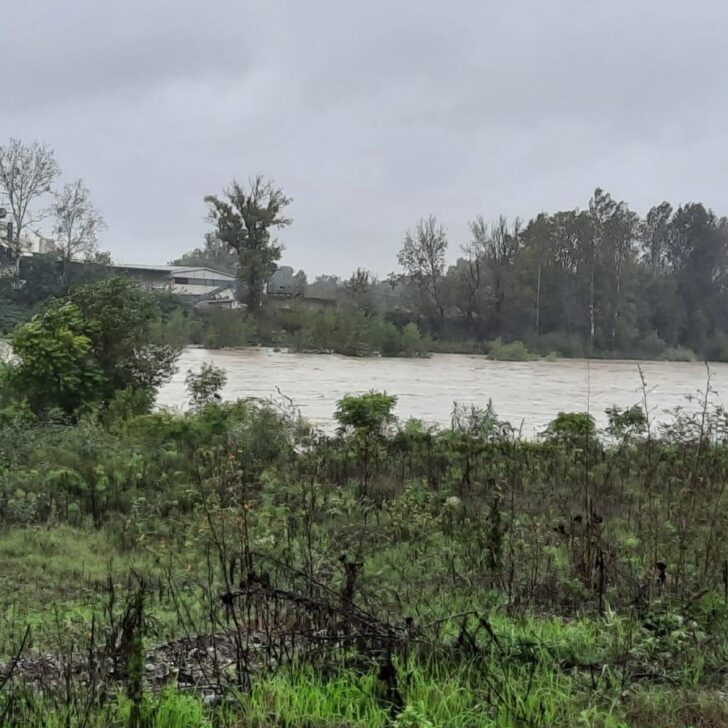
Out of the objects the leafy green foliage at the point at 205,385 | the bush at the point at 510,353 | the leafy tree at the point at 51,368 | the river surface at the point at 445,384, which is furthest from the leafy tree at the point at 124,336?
the bush at the point at 510,353

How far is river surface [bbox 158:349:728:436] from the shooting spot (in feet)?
53.5

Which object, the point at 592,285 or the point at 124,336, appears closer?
the point at 124,336

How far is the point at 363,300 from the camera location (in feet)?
146

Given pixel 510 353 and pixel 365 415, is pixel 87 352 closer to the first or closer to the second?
pixel 365 415

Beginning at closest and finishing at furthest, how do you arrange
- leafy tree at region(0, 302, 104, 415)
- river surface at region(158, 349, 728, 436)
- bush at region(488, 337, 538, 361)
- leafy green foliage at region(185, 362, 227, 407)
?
leafy tree at region(0, 302, 104, 415), leafy green foliage at region(185, 362, 227, 407), river surface at region(158, 349, 728, 436), bush at region(488, 337, 538, 361)

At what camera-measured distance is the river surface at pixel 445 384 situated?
1631 cm

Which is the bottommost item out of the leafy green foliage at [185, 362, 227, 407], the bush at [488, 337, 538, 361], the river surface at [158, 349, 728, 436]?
the river surface at [158, 349, 728, 436]

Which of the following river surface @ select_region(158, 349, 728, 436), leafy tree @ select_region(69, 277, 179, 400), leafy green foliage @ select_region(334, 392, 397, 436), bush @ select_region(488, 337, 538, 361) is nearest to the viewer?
leafy green foliage @ select_region(334, 392, 397, 436)

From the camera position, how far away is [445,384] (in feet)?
76.8


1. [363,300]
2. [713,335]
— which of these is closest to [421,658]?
[363,300]

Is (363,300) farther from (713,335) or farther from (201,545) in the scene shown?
(201,545)

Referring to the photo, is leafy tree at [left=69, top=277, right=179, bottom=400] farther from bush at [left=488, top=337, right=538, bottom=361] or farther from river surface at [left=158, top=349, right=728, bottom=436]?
bush at [left=488, top=337, right=538, bottom=361]

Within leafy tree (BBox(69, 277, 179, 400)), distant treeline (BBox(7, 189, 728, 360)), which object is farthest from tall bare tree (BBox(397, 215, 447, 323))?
leafy tree (BBox(69, 277, 179, 400))

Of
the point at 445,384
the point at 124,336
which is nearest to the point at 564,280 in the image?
the point at 445,384
